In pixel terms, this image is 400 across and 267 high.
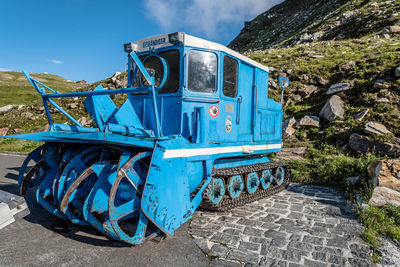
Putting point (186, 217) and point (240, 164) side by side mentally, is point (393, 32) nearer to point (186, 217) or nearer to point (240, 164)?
point (240, 164)

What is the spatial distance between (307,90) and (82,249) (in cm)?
1460

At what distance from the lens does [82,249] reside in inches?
144

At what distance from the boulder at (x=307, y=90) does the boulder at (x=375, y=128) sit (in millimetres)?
5640

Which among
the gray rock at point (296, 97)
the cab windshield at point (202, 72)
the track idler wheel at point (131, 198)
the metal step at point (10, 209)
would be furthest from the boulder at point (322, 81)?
the metal step at point (10, 209)

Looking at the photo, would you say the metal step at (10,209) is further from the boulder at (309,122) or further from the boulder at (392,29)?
the boulder at (392,29)

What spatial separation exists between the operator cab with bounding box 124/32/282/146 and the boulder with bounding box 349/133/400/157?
18.4ft

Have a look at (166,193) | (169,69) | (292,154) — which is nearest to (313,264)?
(166,193)

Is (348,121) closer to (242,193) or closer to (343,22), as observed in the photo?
(242,193)

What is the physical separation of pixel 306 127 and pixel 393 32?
19.7 m

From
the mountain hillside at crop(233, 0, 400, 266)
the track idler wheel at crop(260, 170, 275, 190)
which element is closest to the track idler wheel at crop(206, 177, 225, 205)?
the track idler wheel at crop(260, 170, 275, 190)

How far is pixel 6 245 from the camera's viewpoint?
3762mm

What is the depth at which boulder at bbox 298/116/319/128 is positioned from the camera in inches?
463

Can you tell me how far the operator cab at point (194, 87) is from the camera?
448 centimetres

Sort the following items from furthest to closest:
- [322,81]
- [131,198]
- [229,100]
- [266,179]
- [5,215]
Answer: [322,81] < [266,179] < [229,100] < [5,215] < [131,198]
